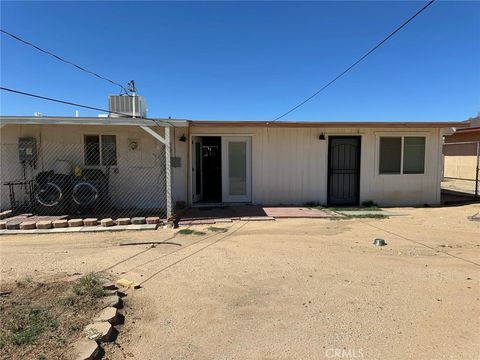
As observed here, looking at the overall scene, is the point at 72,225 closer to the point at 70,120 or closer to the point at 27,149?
the point at 70,120

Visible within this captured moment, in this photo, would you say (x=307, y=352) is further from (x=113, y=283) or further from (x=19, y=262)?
(x=19, y=262)

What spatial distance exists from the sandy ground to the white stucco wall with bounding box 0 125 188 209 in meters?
3.00

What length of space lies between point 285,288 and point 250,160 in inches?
258

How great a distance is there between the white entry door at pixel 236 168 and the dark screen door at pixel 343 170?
246 centimetres

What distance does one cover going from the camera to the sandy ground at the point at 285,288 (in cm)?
298

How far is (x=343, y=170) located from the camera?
10.8m

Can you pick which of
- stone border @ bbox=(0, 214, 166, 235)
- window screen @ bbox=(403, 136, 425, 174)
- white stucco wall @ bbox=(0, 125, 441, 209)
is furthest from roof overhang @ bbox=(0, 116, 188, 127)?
window screen @ bbox=(403, 136, 425, 174)

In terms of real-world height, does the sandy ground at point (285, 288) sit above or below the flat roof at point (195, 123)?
below

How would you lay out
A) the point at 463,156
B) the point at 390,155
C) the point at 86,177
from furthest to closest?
1. the point at 463,156
2. the point at 390,155
3. the point at 86,177

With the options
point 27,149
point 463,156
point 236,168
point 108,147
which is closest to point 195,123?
point 236,168

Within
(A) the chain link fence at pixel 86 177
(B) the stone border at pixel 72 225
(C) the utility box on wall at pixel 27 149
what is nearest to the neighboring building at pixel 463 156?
(A) the chain link fence at pixel 86 177

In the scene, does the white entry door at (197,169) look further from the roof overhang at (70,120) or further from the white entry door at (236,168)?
the roof overhang at (70,120)

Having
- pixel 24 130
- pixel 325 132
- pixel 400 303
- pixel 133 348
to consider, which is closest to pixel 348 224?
pixel 325 132

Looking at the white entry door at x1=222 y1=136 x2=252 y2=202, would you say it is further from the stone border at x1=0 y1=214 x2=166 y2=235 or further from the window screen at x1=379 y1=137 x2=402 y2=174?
the window screen at x1=379 y1=137 x2=402 y2=174
